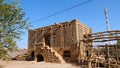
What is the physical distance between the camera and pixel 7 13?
47.4 ft

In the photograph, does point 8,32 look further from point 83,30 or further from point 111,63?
point 83,30

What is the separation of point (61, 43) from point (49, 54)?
3343 mm

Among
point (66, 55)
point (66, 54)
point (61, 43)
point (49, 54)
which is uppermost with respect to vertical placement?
point (61, 43)

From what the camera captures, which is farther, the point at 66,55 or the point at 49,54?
the point at 66,55

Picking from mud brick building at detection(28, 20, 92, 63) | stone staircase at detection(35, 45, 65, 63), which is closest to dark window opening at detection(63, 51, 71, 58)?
mud brick building at detection(28, 20, 92, 63)

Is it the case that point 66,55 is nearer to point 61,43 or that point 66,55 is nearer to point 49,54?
point 61,43

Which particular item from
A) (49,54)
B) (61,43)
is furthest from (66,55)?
(49,54)

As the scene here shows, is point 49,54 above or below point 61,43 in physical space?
below

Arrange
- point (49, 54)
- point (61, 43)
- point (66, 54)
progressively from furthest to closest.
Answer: point (61, 43) < point (66, 54) < point (49, 54)

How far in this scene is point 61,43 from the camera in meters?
27.3

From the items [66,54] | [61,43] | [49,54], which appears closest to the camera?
[49,54]

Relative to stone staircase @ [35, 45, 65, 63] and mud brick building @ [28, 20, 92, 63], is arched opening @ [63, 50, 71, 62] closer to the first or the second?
mud brick building @ [28, 20, 92, 63]

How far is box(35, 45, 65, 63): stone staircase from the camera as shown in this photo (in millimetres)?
24281

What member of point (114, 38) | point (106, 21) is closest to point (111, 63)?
point (114, 38)
